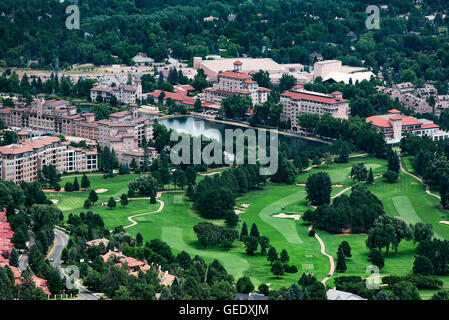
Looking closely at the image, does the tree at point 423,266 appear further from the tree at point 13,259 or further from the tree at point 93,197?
the tree at point 93,197

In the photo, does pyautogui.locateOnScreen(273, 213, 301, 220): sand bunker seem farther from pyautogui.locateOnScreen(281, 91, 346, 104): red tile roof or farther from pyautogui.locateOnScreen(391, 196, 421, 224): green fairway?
pyautogui.locateOnScreen(281, 91, 346, 104): red tile roof

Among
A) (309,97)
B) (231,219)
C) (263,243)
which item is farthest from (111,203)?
(309,97)

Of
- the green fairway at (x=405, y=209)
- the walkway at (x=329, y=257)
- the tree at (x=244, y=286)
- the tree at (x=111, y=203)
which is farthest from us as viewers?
the tree at (x=111, y=203)

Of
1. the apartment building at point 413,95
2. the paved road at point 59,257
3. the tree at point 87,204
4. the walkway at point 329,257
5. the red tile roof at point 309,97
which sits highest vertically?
the red tile roof at point 309,97

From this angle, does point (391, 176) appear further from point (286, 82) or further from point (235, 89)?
point (286, 82)

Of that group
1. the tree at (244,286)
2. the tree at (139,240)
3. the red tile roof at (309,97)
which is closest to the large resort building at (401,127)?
the red tile roof at (309,97)
